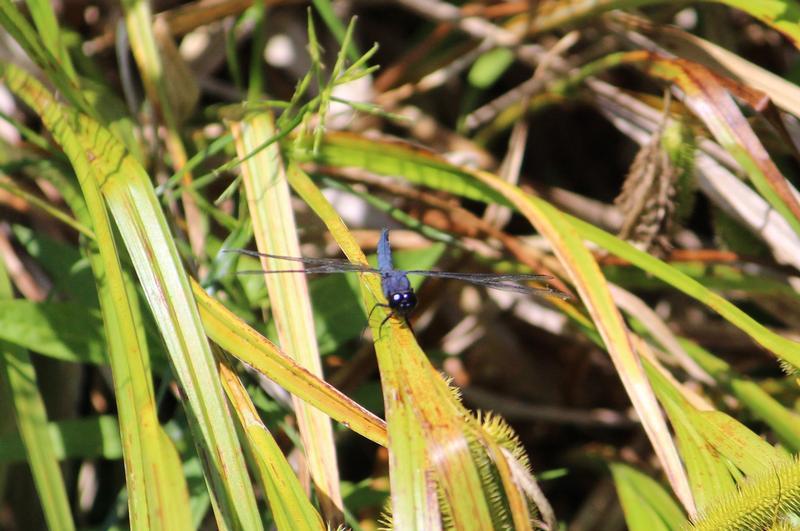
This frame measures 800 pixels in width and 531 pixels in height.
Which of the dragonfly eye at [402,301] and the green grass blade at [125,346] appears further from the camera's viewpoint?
the dragonfly eye at [402,301]

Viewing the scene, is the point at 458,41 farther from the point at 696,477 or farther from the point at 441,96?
the point at 696,477

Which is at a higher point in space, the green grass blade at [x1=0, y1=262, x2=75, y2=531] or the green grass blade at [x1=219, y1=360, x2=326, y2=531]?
the green grass blade at [x1=0, y1=262, x2=75, y2=531]

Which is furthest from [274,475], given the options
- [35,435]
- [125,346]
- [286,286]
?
[35,435]

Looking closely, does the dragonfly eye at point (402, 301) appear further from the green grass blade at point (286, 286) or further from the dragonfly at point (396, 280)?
the green grass blade at point (286, 286)

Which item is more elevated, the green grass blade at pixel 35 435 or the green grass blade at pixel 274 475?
the green grass blade at pixel 35 435

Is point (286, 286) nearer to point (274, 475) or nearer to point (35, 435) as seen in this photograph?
point (274, 475)

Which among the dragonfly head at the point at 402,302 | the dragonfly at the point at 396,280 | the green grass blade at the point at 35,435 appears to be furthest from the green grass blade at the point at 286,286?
the green grass blade at the point at 35,435

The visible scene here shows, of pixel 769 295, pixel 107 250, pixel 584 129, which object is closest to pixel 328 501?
pixel 107 250

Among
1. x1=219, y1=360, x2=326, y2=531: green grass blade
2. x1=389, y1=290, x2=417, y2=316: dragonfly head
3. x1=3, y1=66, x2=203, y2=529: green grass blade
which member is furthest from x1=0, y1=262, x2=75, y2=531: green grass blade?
x1=389, y1=290, x2=417, y2=316: dragonfly head

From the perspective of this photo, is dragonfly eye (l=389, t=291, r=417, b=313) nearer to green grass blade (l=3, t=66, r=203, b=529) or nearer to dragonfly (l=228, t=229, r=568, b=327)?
dragonfly (l=228, t=229, r=568, b=327)
